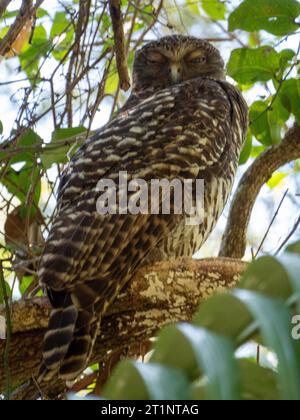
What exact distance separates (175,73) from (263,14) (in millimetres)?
1196

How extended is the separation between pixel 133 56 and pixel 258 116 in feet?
4.27

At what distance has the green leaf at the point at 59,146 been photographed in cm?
349

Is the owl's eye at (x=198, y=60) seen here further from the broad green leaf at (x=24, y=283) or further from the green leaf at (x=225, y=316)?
the green leaf at (x=225, y=316)

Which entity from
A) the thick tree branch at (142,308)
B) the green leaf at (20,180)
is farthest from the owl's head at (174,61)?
the thick tree branch at (142,308)

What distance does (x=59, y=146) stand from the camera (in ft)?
11.5

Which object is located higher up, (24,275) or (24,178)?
(24,178)

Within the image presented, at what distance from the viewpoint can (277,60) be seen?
3.72 metres

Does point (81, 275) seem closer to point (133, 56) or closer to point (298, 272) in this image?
point (298, 272)

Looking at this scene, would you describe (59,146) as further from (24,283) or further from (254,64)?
(254,64)

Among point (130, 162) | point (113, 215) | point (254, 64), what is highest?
point (254, 64)

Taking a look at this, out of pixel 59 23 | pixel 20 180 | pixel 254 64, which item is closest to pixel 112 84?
pixel 59 23

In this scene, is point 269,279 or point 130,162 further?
point 130,162
